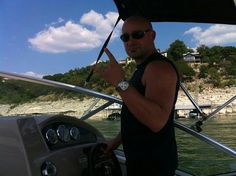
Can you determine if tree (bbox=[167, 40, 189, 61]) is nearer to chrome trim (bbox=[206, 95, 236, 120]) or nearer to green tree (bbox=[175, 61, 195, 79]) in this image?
green tree (bbox=[175, 61, 195, 79])

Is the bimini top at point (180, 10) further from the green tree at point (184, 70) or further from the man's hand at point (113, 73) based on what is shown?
the man's hand at point (113, 73)

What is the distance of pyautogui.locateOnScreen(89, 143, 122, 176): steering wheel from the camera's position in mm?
2179

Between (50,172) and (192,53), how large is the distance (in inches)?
58.3

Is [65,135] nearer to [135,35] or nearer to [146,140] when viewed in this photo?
[146,140]

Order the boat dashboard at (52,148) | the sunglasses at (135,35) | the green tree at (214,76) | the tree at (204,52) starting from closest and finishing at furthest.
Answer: the boat dashboard at (52,148), the sunglasses at (135,35), the tree at (204,52), the green tree at (214,76)

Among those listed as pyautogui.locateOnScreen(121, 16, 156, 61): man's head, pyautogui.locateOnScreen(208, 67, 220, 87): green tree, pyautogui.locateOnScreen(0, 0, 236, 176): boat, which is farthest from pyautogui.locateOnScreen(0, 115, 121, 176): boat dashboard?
pyautogui.locateOnScreen(208, 67, 220, 87): green tree

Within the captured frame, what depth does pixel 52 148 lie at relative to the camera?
1998 millimetres

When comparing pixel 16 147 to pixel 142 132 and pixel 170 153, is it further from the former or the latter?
pixel 170 153

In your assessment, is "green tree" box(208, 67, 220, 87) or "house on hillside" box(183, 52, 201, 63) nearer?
"house on hillside" box(183, 52, 201, 63)

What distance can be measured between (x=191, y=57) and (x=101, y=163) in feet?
3.65

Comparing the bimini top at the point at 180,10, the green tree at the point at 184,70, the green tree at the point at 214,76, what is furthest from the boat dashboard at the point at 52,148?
the green tree at the point at 214,76

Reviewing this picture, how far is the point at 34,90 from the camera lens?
267 centimetres

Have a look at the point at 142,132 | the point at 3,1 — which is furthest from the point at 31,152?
the point at 3,1

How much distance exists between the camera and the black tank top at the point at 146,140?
199 centimetres
